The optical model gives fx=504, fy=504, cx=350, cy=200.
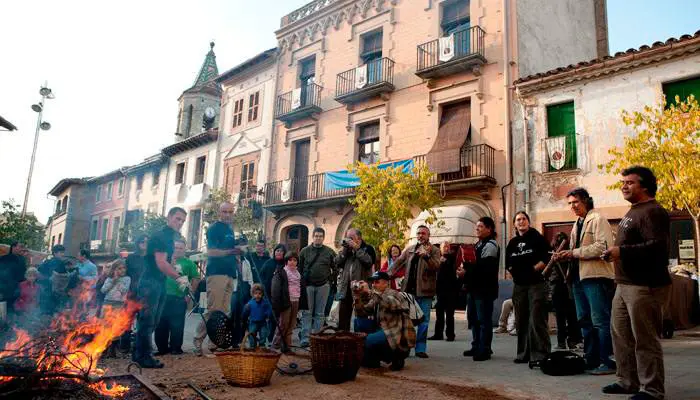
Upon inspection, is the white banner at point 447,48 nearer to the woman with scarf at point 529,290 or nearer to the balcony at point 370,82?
the balcony at point 370,82

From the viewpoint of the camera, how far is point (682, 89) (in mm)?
11789

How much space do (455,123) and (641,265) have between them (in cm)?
1220

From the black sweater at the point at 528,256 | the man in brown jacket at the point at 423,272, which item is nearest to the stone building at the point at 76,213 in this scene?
the man in brown jacket at the point at 423,272

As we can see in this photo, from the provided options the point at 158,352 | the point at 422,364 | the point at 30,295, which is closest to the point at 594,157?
the point at 422,364

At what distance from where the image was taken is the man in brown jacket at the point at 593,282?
16.3 ft

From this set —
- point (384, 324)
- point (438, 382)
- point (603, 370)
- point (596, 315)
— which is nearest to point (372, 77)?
point (384, 324)

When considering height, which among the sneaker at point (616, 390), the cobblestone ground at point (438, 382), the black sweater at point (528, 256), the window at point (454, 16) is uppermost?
the window at point (454, 16)

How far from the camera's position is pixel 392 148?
1720cm

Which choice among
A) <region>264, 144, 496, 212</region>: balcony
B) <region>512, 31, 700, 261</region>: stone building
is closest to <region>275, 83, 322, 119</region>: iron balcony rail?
<region>264, 144, 496, 212</region>: balcony

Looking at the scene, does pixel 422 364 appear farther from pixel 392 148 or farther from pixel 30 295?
pixel 392 148

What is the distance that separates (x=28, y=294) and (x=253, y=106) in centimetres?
1600

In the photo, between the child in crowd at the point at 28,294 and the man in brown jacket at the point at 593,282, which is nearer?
the man in brown jacket at the point at 593,282

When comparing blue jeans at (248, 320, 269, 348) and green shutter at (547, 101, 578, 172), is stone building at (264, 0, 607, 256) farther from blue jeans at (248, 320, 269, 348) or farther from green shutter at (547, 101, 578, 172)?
blue jeans at (248, 320, 269, 348)

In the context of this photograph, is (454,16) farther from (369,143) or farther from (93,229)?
(93,229)
